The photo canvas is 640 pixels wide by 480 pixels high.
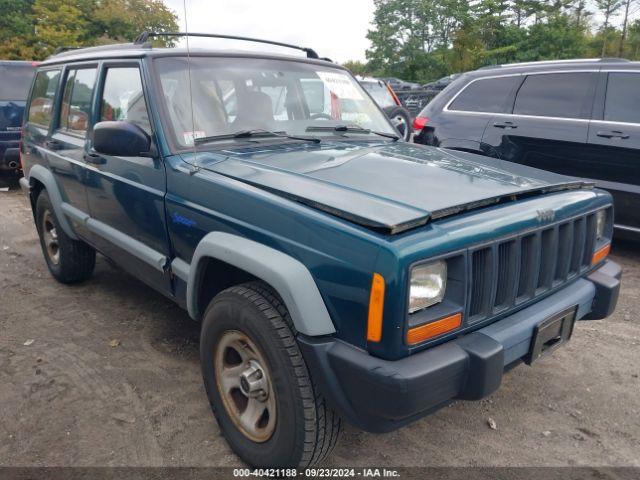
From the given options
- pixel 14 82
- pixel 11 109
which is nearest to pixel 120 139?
pixel 11 109

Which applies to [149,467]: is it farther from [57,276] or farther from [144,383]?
[57,276]

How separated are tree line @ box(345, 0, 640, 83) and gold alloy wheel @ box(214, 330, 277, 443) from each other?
27107 millimetres

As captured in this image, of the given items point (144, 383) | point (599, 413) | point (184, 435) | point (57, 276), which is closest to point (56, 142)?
point (57, 276)

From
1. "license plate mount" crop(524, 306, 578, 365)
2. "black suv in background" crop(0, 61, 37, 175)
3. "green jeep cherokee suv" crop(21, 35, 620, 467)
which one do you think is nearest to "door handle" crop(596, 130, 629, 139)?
"green jeep cherokee suv" crop(21, 35, 620, 467)

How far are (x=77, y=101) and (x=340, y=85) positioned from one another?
6.29 feet

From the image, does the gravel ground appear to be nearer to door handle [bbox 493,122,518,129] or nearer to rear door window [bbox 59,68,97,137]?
rear door window [bbox 59,68,97,137]

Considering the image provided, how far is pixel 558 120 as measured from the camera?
17.1ft

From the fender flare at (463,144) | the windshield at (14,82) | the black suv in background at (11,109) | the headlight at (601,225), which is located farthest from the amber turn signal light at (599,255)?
the windshield at (14,82)

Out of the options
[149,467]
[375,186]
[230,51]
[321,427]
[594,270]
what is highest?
[230,51]

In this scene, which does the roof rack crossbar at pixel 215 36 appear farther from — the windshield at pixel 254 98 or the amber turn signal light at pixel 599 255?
the amber turn signal light at pixel 599 255

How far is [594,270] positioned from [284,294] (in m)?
1.74

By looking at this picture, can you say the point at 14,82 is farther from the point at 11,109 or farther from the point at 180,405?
the point at 180,405

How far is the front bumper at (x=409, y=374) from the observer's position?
5.79ft

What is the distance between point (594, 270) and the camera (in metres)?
2.74
